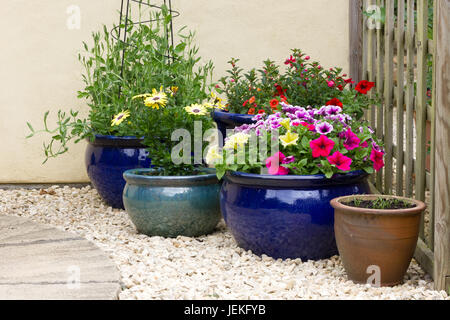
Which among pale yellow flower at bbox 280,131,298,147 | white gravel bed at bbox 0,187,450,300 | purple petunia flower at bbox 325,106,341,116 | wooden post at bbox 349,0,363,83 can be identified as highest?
wooden post at bbox 349,0,363,83

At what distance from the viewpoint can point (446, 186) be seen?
8.00 ft

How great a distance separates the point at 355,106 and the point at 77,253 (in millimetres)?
1636

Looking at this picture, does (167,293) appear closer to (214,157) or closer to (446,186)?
(214,157)

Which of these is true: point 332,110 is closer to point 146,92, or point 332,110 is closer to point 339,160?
point 339,160

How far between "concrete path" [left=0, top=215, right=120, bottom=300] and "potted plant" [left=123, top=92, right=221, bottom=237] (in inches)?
16.3

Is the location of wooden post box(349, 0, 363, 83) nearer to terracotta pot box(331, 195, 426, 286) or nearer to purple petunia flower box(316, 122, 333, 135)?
purple petunia flower box(316, 122, 333, 135)

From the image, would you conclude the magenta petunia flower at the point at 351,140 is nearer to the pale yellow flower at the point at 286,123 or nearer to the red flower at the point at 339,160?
the red flower at the point at 339,160

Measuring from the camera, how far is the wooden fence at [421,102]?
2.43m

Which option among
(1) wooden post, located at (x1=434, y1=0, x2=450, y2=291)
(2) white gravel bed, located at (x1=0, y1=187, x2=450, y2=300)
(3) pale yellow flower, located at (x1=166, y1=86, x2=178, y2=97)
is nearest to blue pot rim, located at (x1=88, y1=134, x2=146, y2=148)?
(3) pale yellow flower, located at (x1=166, y1=86, x2=178, y2=97)

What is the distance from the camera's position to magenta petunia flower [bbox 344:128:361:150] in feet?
9.52

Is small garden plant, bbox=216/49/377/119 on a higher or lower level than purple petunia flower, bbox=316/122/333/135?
higher

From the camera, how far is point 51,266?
267 centimetres
